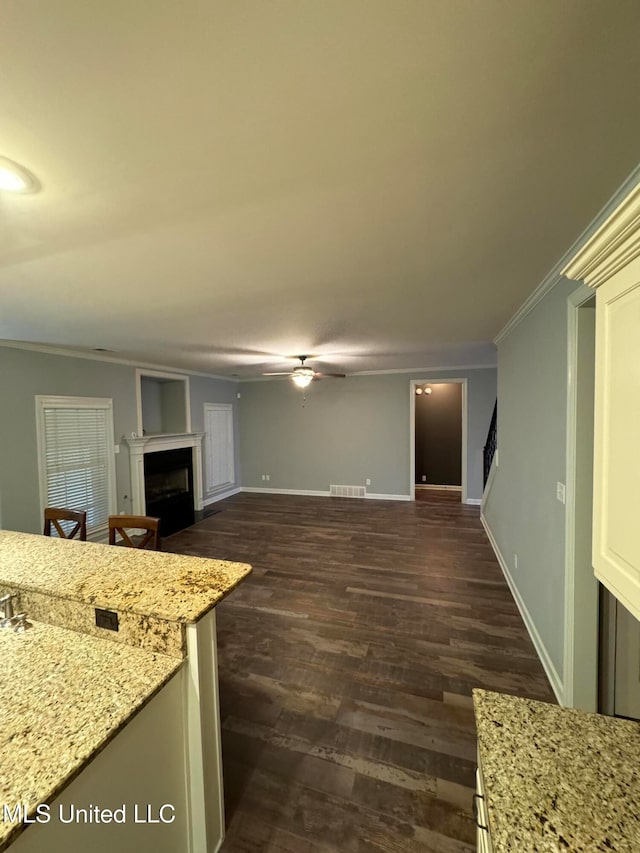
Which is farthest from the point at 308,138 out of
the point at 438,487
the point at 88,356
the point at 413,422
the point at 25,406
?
the point at 438,487

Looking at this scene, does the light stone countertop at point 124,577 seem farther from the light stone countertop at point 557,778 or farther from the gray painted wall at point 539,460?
the gray painted wall at point 539,460

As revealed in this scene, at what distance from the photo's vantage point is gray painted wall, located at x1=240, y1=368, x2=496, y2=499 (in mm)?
6062

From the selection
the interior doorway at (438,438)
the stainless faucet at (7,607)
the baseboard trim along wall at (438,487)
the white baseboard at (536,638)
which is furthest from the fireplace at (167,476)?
the baseboard trim along wall at (438,487)

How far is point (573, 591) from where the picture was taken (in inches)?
70.3

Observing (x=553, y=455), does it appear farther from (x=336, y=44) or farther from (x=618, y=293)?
(x=336, y=44)

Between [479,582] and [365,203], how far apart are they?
137 inches

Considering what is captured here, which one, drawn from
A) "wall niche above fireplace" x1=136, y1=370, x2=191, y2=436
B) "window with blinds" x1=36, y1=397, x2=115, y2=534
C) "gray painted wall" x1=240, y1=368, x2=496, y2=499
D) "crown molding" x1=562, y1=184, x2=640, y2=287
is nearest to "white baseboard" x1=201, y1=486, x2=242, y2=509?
"gray painted wall" x1=240, y1=368, x2=496, y2=499

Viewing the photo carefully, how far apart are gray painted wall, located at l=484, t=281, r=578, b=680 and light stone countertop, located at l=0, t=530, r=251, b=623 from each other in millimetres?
1897

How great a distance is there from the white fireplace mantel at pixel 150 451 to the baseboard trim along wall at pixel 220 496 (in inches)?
10.7

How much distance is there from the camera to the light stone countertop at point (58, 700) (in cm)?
71

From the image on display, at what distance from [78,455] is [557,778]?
502cm

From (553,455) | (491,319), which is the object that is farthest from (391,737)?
(491,319)

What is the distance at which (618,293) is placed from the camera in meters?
0.78

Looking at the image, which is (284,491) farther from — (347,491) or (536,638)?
(536,638)
